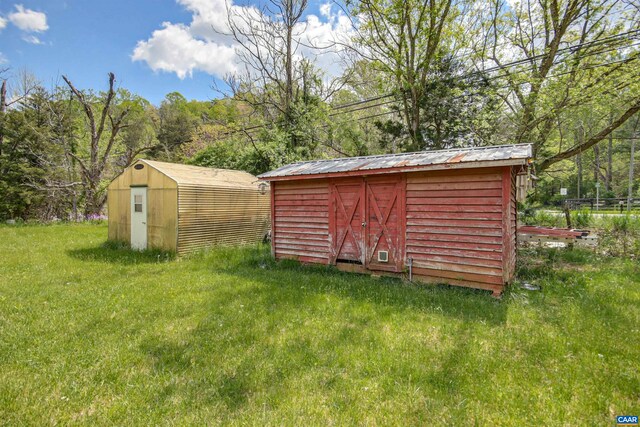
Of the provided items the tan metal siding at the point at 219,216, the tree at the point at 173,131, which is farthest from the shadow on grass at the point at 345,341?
the tree at the point at 173,131

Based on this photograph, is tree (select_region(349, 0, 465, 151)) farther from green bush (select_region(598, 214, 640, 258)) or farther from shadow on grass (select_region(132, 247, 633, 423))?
shadow on grass (select_region(132, 247, 633, 423))

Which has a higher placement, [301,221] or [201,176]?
[201,176]

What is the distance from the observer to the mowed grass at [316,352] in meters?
2.58

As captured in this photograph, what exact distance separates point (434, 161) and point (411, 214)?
113cm

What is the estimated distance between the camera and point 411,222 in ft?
20.8

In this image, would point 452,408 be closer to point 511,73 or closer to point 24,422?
point 24,422

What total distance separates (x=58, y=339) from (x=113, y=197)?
8.16 metres

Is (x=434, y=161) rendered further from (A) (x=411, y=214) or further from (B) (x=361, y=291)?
(B) (x=361, y=291)

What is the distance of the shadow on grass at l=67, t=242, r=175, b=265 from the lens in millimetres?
8508

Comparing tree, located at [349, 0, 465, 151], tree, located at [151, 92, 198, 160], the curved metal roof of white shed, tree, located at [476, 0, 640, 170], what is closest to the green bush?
tree, located at [476, 0, 640, 170]

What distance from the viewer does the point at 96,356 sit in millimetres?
3432

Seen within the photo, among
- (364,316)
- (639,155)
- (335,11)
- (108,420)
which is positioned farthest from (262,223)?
(639,155)

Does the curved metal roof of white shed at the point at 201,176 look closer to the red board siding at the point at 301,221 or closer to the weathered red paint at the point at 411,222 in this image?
the red board siding at the point at 301,221

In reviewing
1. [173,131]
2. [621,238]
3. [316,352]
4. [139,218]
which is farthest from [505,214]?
[173,131]
